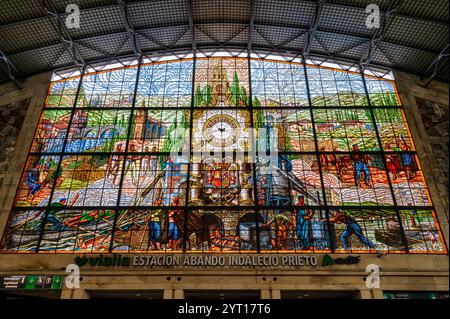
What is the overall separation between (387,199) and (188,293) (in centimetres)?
1265

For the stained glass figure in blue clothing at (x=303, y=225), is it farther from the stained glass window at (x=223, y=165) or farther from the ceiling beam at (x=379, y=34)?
the ceiling beam at (x=379, y=34)

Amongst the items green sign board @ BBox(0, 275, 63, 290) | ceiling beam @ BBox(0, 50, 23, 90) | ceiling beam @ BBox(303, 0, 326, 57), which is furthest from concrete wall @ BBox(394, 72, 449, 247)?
ceiling beam @ BBox(0, 50, 23, 90)

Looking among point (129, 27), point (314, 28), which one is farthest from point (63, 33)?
point (314, 28)

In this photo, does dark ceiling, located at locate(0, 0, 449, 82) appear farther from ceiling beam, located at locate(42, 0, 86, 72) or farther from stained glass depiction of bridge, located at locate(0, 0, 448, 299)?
stained glass depiction of bridge, located at locate(0, 0, 448, 299)

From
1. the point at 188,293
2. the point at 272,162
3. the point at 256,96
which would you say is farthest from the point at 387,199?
the point at 188,293

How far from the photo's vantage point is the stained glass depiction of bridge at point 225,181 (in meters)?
19.6

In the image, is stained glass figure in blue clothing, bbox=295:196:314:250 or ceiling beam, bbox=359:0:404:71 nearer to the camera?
stained glass figure in blue clothing, bbox=295:196:314:250

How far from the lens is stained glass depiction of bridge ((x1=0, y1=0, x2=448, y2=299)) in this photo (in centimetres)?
1962

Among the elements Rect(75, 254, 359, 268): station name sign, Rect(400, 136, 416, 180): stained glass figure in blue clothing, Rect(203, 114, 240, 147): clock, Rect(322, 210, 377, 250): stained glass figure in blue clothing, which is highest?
Rect(203, 114, 240, 147): clock

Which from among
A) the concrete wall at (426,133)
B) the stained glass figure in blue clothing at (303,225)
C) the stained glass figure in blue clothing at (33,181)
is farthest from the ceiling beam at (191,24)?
the concrete wall at (426,133)

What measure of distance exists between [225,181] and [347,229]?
7543 millimetres

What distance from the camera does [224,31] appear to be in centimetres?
2683

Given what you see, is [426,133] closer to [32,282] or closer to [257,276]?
[257,276]

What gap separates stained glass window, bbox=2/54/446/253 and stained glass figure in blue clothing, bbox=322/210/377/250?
0.06 metres
